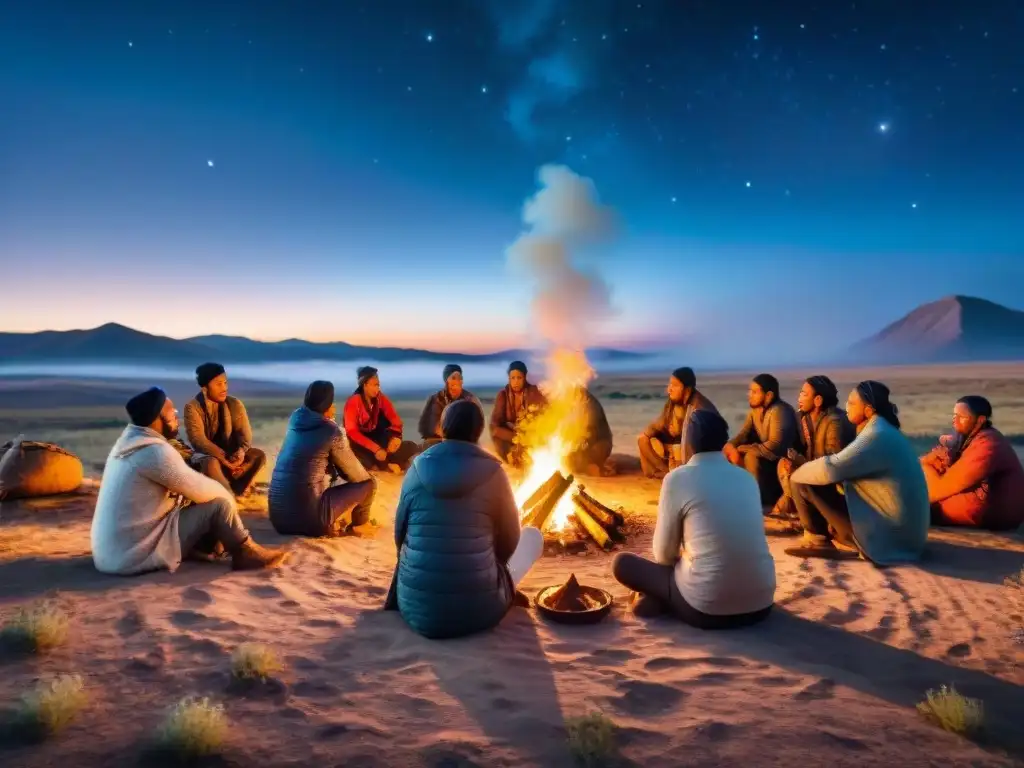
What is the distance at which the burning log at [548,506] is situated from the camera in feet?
25.5

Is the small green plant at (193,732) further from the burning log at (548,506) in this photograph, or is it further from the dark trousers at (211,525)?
the burning log at (548,506)

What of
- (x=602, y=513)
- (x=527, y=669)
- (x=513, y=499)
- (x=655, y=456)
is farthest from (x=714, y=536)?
(x=655, y=456)

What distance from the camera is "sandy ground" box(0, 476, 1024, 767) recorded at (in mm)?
3422

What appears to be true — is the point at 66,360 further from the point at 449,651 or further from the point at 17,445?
the point at 449,651

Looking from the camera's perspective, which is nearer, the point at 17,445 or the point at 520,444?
the point at 17,445

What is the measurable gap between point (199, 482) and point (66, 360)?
111217mm

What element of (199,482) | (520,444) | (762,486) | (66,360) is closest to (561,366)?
(520,444)

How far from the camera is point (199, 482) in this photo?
19.4ft

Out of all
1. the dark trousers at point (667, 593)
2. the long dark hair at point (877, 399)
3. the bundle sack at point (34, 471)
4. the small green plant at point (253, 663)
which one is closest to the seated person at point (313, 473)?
the small green plant at point (253, 663)

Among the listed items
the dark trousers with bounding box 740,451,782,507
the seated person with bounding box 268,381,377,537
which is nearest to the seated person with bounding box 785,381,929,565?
the dark trousers with bounding box 740,451,782,507

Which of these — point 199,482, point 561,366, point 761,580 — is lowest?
point 761,580

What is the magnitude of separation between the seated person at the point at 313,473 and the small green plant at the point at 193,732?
12.9ft

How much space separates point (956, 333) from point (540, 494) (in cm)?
17407

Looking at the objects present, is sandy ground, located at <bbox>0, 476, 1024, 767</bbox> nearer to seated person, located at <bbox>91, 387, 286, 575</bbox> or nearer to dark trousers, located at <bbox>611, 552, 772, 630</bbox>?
dark trousers, located at <bbox>611, 552, 772, 630</bbox>
